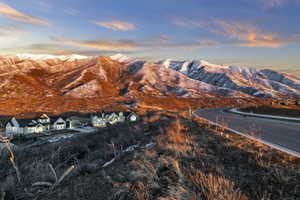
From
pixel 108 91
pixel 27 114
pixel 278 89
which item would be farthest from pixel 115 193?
pixel 278 89

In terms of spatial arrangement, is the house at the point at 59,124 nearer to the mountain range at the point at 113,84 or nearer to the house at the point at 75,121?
the house at the point at 75,121

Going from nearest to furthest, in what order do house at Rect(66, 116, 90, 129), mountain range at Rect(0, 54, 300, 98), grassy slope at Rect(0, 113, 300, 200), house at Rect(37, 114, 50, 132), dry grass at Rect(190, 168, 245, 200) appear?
dry grass at Rect(190, 168, 245, 200) < grassy slope at Rect(0, 113, 300, 200) < house at Rect(37, 114, 50, 132) < house at Rect(66, 116, 90, 129) < mountain range at Rect(0, 54, 300, 98)

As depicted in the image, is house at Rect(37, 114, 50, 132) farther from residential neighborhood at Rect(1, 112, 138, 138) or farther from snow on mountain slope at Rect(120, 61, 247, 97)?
snow on mountain slope at Rect(120, 61, 247, 97)

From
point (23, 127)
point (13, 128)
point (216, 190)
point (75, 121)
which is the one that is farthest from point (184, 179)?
point (75, 121)

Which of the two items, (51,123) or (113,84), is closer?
(51,123)

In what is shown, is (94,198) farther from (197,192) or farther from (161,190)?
(197,192)

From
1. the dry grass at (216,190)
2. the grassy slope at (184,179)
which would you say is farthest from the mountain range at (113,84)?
the dry grass at (216,190)

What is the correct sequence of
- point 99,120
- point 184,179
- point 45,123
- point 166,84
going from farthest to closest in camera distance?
1. point 166,84
2. point 99,120
3. point 45,123
4. point 184,179

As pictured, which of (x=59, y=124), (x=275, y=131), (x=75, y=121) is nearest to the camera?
(x=275, y=131)

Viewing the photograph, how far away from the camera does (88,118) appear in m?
54.6

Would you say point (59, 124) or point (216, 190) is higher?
point (216, 190)

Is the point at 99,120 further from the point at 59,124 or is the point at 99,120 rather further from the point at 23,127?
the point at 23,127

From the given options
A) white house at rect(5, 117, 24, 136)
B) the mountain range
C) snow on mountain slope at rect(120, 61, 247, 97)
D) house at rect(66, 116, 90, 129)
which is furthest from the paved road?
snow on mountain slope at rect(120, 61, 247, 97)

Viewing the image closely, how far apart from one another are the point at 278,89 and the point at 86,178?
22155 centimetres
